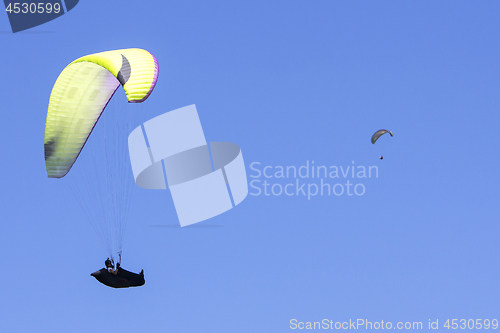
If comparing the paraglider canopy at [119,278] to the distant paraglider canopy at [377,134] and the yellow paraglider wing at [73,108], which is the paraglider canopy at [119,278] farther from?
the distant paraglider canopy at [377,134]

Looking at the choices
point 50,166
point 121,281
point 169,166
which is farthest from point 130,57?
point 169,166

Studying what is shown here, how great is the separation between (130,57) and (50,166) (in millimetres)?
4806

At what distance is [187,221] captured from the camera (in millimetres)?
27578

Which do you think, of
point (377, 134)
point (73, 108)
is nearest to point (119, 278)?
point (73, 108)

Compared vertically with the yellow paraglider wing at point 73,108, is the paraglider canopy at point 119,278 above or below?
below

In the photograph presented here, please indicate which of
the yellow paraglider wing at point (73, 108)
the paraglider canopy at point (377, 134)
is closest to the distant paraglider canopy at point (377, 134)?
the paraglider canopy at point (377, 134)

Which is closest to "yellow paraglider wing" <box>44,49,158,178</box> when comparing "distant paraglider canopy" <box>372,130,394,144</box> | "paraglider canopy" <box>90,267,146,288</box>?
"paraglider canopy" <box>90,267,146,288</box>

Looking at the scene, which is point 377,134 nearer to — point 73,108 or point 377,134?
point 377,134

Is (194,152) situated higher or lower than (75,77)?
higher

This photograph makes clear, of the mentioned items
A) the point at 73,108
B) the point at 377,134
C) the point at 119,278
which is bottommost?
the point at 119,278

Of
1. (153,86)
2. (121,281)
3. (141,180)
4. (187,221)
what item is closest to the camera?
(153,86)

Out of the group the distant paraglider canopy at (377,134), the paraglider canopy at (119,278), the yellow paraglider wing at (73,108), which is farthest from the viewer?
the distant paraglider canopy at (377,134)

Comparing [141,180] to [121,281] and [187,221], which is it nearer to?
[187,221]

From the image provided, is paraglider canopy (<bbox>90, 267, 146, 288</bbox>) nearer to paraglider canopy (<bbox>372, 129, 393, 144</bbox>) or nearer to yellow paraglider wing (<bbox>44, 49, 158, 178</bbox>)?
yellow paraglider wing (<bbox>44, 49, 158, 178</bbox>)
